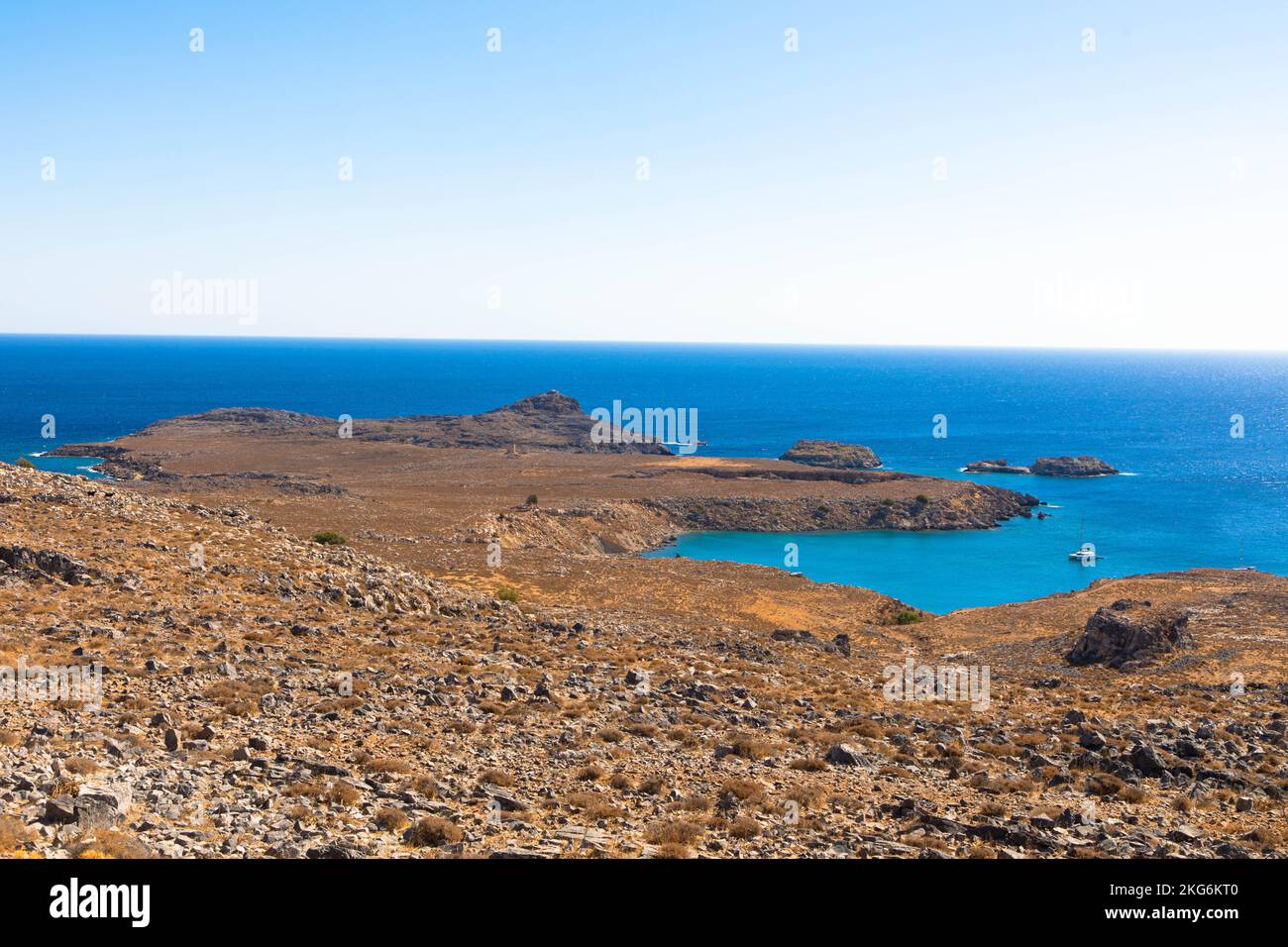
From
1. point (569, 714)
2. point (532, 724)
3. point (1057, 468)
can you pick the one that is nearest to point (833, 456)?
point (1057, 468)

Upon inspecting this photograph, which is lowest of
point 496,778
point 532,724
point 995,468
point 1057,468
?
point 995,468

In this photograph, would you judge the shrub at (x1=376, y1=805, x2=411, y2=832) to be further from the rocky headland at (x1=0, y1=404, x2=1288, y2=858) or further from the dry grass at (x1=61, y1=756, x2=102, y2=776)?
the dry grass at (x1=61, y1=756, x2=102, y2=776)

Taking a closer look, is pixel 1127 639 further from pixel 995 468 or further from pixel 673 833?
pixel 995 468

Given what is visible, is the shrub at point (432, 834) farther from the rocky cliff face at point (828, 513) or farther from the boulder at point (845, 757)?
the rocky cliff face at point (828, 513)

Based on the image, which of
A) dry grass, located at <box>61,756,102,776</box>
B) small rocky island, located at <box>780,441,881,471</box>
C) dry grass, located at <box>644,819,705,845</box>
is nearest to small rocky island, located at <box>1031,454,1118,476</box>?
small rocky island, located at <box>780,441,881,471</box>
